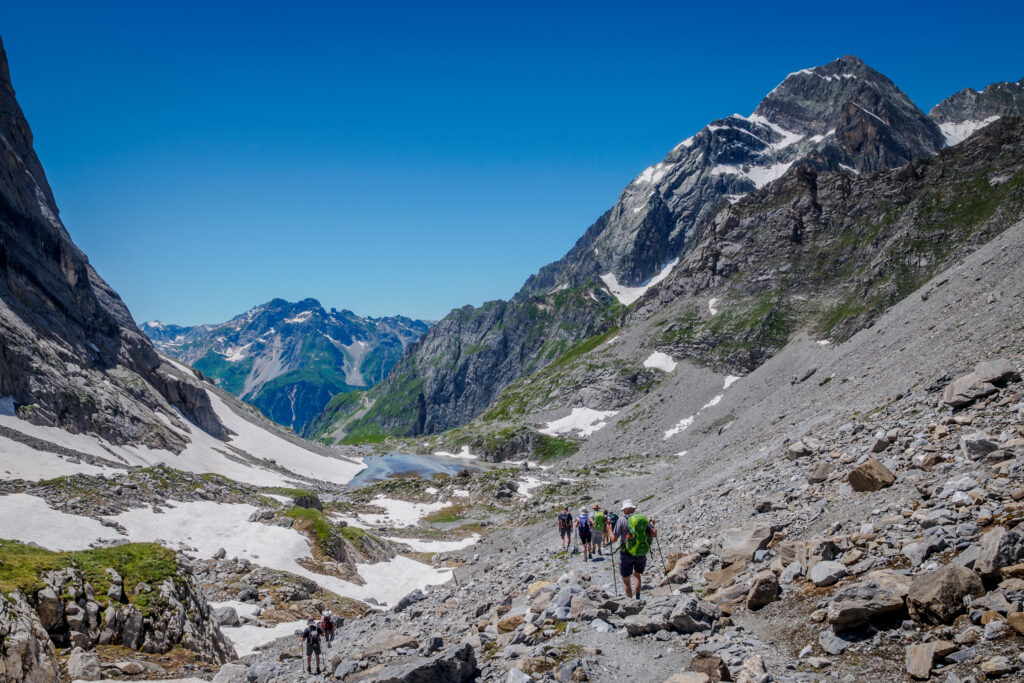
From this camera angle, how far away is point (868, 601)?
9930mm

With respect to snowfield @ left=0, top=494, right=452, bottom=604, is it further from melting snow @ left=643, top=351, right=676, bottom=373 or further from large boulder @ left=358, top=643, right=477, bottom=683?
melting snow @ left=643, top=351, right=676, bottom=373

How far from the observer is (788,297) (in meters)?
143

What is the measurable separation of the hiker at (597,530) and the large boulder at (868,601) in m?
16.1

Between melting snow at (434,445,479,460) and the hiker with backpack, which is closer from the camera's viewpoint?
the hiker with backpack

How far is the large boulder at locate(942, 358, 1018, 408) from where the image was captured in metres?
18.2

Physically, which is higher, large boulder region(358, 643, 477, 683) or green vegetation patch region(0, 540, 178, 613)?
green vegetation patch region(0, 540, 178, 613)

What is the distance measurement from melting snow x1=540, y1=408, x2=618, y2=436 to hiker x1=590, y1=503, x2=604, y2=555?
108802 millimetres

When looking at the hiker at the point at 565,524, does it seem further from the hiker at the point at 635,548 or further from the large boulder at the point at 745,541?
the large boulder at the point at 745,541

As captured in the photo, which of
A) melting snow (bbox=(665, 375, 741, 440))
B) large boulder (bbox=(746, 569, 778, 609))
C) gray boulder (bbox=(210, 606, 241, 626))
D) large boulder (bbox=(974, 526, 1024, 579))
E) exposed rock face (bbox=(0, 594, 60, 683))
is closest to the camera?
large boulder (bbox=(974, 526, 1024, 579))

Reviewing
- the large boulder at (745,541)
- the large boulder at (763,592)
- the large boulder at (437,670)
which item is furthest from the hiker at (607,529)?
the large boulder at (437,670)

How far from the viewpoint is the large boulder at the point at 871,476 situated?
615 inches

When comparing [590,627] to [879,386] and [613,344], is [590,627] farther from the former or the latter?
[613,344]

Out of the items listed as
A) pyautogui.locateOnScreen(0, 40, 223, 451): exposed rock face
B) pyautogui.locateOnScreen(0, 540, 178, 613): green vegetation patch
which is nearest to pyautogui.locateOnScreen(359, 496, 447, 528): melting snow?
pyautogui.locateOnScreen(0, 40, 223, 451): exposed rock face

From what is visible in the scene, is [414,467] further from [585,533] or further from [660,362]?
[585,533]
